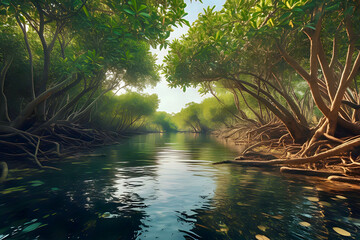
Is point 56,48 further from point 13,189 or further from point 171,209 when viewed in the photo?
point 171,209

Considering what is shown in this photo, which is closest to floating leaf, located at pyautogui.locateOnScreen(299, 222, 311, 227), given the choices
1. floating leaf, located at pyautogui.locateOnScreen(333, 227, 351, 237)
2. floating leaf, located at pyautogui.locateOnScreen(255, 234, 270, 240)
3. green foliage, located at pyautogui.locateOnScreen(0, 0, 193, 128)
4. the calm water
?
the calm water

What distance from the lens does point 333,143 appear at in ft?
22.4

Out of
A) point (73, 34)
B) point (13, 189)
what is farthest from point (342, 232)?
point (73, 34)

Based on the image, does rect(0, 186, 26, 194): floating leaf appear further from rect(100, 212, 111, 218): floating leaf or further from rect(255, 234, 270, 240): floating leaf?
rect(255, 234, 270, 240): floating leaf

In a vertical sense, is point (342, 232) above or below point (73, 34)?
below

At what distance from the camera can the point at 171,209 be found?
10.2 ft

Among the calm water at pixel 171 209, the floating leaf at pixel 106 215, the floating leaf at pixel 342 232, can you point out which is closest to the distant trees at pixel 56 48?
the calm water at pixel 171 209

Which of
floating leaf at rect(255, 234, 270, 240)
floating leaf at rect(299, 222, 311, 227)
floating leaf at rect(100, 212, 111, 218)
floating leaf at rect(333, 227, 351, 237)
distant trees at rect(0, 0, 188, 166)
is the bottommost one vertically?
floating leaf at rect(100, 212, 111, 218)

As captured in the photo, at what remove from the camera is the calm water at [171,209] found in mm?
2379

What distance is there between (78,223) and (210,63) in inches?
331

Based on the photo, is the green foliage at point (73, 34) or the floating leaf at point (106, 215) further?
the green foliage at point (73, 34)

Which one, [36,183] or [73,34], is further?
[73,34]

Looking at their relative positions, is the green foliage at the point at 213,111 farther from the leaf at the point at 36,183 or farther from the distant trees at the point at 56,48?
the leaf at the point at 36,183

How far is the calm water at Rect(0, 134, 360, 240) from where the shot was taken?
2379 millimetres
